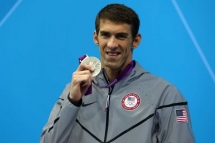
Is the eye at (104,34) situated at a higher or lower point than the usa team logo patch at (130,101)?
higher

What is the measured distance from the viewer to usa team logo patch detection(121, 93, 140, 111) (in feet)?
4.94

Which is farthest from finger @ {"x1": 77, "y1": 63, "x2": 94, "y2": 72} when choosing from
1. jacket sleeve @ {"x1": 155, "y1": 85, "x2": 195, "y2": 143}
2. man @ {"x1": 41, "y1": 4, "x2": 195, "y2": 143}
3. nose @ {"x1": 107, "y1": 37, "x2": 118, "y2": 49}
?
jacket sleeve @ {"x1": 155, "y1": 85, "x2": 195, "y2": 143}

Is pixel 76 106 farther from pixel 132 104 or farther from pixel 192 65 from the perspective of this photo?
pixel 192 65

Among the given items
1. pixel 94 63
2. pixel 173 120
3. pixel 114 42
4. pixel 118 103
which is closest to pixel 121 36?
pixel 114 42

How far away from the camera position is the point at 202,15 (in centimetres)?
215

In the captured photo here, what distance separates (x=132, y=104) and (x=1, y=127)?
106cm

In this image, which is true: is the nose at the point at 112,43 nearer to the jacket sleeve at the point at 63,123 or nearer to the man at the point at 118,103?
the man at the point at 118,103

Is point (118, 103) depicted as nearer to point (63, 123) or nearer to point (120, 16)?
point (63, 123)

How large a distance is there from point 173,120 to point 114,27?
392mm

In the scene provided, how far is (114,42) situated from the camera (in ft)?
4.93

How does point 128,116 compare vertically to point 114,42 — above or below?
below

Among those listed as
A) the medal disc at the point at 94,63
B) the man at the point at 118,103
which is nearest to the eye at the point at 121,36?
the man at the point at 118,103

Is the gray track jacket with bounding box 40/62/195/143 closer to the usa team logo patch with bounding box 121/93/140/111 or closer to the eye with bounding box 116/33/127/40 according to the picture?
the usa team logo patch with bounding box 121/93/140/111

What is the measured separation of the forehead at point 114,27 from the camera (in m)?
1.50
